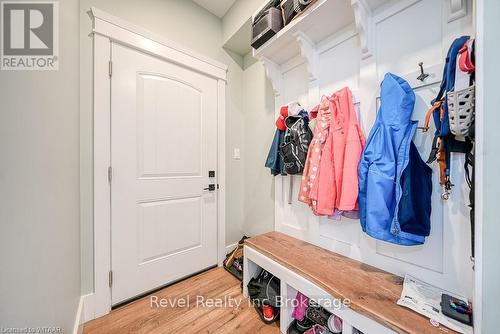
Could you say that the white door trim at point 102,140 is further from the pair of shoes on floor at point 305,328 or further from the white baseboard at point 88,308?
the pair of shoes on floor at point 305,328

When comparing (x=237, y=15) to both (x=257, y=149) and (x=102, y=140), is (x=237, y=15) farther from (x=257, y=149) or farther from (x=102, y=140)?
(x=102, y=140)

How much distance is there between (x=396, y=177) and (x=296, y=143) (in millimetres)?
661

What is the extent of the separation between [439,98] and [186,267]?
2.14m

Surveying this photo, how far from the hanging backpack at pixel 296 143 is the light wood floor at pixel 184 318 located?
110 cm

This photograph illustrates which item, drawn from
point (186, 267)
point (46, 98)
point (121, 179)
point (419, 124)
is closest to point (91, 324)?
point (186, 267)

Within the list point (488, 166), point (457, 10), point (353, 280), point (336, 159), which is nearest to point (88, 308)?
point (353, 280)

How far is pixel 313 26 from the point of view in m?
1.25

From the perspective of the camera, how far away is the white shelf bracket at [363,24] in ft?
3.39

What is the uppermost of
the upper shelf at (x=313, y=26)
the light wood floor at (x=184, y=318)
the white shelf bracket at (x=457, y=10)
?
the upper shelf at (x=313, y=26)

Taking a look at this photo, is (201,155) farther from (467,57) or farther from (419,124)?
(467,57)

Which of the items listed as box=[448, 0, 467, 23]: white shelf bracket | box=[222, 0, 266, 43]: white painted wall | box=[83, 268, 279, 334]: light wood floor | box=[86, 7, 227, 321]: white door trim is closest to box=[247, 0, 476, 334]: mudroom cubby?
box=[448, 0, 467, 23]: white shelf bracket


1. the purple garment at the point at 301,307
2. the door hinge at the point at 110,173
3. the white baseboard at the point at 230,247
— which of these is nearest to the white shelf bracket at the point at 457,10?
the purple garment at the point at 301,307

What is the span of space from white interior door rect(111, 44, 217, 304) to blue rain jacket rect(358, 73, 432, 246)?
147cm

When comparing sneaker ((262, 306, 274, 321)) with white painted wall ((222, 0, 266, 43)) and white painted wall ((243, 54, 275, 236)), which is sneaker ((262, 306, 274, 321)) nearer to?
white painted wall ((243, 54, 275, 236))
